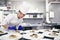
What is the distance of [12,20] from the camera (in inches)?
76.4

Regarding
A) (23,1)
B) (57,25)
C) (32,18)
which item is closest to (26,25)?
(32,18)

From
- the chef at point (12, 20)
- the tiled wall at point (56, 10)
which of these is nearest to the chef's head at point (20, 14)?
the chef at point (12, 20)

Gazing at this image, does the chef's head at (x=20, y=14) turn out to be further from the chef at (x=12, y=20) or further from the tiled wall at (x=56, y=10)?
the tiled wall at (x=56, y=10)

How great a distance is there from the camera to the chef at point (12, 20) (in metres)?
1.94

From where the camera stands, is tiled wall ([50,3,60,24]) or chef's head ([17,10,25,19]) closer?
chef's head ([17,10,25,19])

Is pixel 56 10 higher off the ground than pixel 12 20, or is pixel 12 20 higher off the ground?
pixel 56 10

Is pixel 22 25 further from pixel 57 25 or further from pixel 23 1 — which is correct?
pixel 57 25

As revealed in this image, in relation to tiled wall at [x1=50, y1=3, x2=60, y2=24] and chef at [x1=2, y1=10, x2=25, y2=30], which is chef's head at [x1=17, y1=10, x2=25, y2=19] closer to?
chef at [x1=2, y1=10, x2=25, y2=30]

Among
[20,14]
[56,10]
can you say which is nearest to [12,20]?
[20,14]

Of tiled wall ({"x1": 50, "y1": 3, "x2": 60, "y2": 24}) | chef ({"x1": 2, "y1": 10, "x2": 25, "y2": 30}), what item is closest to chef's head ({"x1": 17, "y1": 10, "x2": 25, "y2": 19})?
chef ({"x1": 2, "y1": 10, "x2": 25, "y2": 30})

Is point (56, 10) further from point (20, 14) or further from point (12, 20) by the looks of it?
point (12, 20)

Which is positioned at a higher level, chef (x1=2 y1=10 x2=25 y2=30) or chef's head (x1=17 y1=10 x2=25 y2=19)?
chef's head (x1=17 y1=10 x2=25 y2=19)

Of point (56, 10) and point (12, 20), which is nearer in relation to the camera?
point (12, 20)

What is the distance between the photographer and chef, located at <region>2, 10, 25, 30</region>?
1.94 meters
